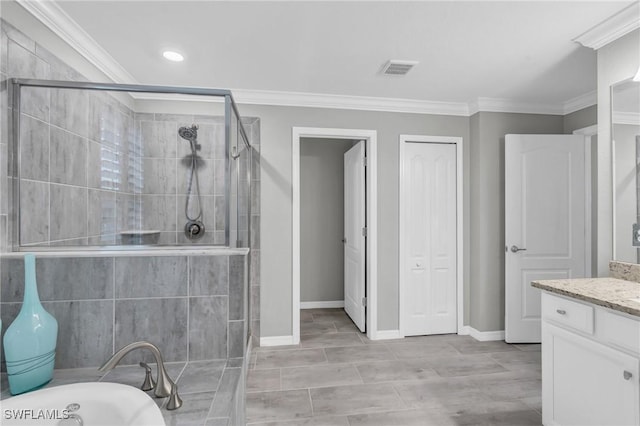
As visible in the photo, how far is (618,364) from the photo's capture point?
4.55 feet

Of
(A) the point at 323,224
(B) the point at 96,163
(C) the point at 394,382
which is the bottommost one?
(C) the point at 394,382

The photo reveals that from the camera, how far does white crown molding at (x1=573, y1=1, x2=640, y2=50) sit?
178cm

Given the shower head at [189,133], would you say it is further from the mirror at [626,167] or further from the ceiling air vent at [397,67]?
the mirror at [626,167]

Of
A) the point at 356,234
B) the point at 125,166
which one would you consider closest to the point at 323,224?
the point at 356,234

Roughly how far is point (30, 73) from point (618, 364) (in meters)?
3.23

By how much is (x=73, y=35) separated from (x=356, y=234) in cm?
290

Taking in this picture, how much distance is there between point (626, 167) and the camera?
195cm

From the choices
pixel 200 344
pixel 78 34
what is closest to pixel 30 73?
pixel 78 34

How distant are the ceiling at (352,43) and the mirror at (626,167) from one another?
0.51 metres

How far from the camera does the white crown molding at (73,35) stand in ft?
5.60

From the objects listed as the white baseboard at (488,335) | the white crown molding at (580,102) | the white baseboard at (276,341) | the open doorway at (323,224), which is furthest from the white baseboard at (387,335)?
the white crown molding at (580,102)

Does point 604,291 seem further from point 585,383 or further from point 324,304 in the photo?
point 324,304

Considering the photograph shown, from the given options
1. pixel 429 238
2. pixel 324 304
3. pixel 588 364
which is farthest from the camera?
pixel 324 304

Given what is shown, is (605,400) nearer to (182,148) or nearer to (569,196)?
(569,196)
